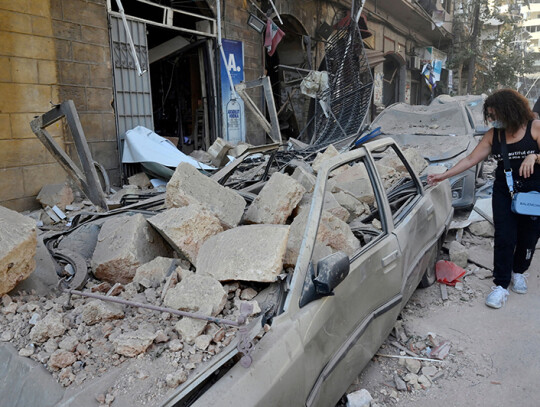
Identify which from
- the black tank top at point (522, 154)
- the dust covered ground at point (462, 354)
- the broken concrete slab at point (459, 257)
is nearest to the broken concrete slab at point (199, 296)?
the dust covered ground at point (462, 354)

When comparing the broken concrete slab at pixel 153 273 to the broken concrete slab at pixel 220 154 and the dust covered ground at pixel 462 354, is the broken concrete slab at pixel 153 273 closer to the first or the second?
the dust covered ground at pixel 462 354

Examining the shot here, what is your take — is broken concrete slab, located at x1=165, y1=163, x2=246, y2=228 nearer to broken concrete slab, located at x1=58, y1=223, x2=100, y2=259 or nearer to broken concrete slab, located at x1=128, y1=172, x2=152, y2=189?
broken concrete slab, located at x1=58, y1=223, x2=100, y2=259

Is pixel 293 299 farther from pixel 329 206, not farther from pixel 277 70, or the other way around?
pixel 277 70

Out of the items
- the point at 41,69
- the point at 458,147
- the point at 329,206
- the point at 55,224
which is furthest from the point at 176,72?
the point at 329,206

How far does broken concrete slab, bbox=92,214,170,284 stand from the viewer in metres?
2.46

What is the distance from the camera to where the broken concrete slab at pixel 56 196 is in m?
5.66

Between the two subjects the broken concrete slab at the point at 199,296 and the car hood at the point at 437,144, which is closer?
the broken concrete slab at the point at 199,296

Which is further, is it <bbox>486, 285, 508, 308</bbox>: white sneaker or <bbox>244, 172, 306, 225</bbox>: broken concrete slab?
<bbox>486, 285, 508, 308</bbox>: white sneaker

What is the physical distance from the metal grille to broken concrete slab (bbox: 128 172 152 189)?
3.68 meters

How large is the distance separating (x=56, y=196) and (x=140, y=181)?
133cm

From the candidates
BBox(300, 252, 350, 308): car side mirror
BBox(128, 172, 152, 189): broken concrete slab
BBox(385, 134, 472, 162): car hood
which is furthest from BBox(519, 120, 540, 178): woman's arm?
Result: BBox(128, 172, 152, 189): broken concrete slab

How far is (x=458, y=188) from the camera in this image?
547 centimetres

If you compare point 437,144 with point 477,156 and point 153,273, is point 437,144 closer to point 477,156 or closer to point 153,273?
point 477,156

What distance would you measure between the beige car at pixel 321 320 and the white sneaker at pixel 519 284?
4.28ft
